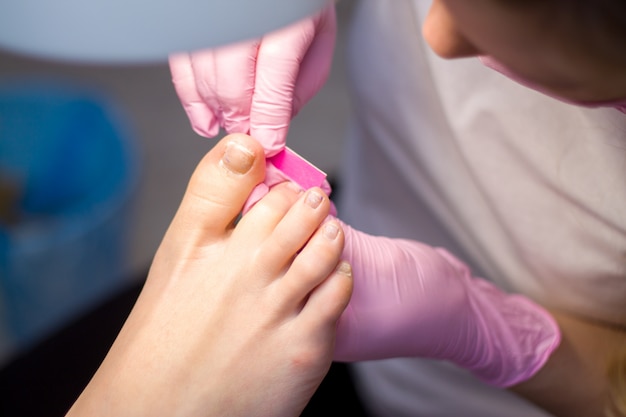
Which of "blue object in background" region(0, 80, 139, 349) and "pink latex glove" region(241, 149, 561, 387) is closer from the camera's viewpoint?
"pink latex glove" region(241, 149, 561, 387)

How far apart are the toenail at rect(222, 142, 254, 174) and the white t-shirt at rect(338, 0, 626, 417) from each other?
0.25 m

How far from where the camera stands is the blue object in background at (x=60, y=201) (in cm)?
129

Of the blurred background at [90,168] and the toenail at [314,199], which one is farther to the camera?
the blurred background at [90,168]

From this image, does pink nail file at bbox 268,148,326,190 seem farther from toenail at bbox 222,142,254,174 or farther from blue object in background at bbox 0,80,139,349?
blue object in background at bbox 0,80,139,349

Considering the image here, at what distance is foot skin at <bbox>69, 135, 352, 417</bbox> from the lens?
541 mm

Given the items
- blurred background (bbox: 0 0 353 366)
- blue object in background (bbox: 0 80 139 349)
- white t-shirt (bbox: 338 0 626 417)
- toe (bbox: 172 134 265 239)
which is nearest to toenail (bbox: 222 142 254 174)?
toe (bbox: 172 134 265 239)

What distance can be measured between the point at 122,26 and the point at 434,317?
450 mm

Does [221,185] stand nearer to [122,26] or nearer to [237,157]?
[237,157]

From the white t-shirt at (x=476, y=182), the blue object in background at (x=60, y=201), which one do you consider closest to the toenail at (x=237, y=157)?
the white t-shirt at (x=476, y=182)

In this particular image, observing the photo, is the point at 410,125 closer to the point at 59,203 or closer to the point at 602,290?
the point at 602,290

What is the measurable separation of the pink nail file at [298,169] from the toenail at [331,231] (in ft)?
0.19

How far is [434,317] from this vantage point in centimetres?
64

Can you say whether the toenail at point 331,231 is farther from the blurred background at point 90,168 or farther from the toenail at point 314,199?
the blurred background at point 90,168

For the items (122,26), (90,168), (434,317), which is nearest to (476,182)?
(434,317)
